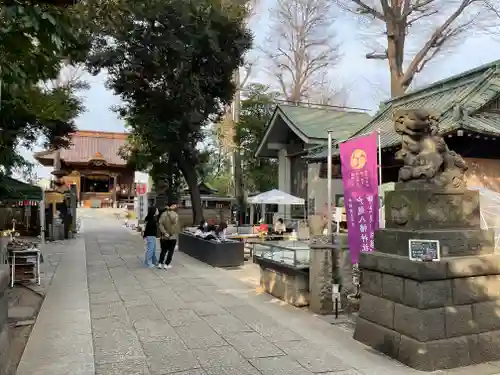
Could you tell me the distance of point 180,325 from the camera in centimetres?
632

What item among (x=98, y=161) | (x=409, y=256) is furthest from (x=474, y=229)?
(x=98, y=161)

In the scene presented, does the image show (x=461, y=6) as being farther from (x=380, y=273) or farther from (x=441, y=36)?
(x=380, y=273)

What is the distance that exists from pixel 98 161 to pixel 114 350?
4185 cm

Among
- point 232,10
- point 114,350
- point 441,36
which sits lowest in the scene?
point 114,350

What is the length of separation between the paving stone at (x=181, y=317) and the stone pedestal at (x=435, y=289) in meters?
2.51

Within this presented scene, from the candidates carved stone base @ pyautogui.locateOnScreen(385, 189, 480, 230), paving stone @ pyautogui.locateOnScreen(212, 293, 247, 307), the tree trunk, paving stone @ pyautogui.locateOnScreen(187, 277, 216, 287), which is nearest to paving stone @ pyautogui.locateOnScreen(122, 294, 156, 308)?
paving stone @ pyautogui.locateOnScreen(212, 293, 247, 307)

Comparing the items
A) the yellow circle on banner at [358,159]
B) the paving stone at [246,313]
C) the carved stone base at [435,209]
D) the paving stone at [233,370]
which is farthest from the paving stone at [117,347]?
the yellow circle on banner at [358,159]

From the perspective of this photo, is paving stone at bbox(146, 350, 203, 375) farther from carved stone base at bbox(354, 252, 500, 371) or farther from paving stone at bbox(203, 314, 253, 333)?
carved stone base at bbox(354, 252, 500, 371)

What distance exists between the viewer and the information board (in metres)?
4.77

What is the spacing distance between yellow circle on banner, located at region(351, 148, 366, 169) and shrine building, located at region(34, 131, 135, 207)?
39401 millimetres

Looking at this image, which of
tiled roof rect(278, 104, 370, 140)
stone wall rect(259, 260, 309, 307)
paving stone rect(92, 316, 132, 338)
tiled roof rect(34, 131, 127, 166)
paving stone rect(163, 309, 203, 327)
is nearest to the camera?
paving stone rect(92, 316, 132, 338)

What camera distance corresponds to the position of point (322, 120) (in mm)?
21969

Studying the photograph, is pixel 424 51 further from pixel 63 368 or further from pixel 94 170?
pixel 94 170

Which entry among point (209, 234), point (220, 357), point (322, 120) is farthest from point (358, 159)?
point (322, 120)
